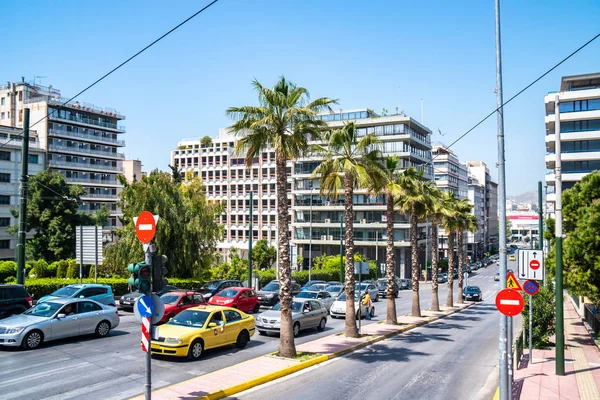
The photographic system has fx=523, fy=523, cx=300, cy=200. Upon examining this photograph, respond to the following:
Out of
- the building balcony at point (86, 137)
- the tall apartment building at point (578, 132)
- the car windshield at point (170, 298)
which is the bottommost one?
the car windshield at point (170, 298)

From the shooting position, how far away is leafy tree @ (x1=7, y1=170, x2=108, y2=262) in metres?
51.6

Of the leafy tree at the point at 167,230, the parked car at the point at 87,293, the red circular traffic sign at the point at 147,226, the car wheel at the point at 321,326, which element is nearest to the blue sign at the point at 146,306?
the red circular traffic sign at the point at 147,226

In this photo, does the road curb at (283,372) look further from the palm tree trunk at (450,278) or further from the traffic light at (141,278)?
the palm tree trunk at (450,278)

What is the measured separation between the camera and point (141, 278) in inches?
418

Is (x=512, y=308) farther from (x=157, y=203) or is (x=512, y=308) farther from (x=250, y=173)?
(x=250, y=173)

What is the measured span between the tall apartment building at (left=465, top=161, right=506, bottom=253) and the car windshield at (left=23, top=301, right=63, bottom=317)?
13308cm

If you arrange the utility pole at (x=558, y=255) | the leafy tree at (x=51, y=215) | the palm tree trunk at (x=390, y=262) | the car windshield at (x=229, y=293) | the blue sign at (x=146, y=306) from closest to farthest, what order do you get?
the blue sign at (x=146, y=306), the utility pole at (x=558, y=255), the palm tree trunk at (x=390, y=262), the car windshield at (x=229, y=293), the leafy tree at (x=51, y=215)

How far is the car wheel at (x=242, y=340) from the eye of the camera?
61.9 feet

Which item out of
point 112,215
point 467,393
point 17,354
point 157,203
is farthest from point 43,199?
point 467,393

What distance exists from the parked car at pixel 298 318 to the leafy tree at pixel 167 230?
16615 mm

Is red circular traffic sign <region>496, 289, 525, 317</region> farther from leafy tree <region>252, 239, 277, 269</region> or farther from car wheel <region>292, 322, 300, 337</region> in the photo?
leafy tree <region>252, 239, 277, 269</region>

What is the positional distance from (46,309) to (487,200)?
520 ft

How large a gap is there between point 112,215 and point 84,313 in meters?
70.0

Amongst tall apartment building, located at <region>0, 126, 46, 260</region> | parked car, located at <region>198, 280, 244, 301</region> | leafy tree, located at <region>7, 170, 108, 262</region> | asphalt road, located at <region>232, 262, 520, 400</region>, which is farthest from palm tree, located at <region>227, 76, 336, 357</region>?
tall apartment building, located at <region>0, 126, 46, 260</region>
